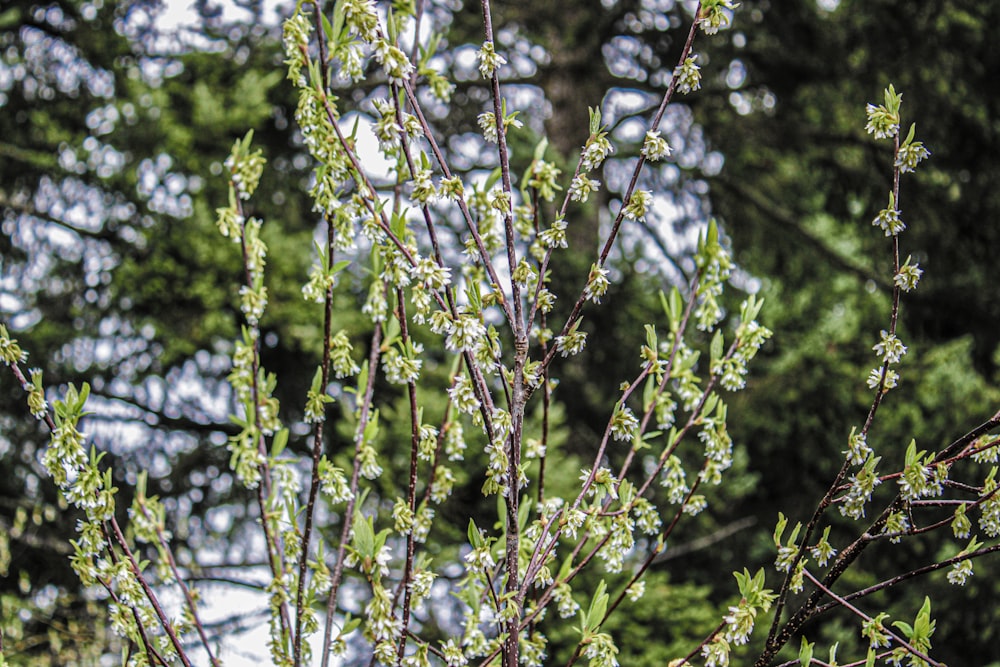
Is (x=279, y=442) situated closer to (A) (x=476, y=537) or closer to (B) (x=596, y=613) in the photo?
(A) (x=476, y=537)

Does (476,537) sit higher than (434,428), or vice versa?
(434,428)

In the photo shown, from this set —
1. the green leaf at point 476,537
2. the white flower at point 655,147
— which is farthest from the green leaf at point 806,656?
the white flower at point 655,147

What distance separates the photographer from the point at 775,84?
20.5 ft

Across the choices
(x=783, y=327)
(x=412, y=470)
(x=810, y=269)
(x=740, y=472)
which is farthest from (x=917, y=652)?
(x=783, y=327)

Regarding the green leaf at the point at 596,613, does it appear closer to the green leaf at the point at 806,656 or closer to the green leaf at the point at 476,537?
the green leaf at the point at 476,537

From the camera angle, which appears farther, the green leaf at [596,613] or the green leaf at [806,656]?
the green leaf at [596,613]

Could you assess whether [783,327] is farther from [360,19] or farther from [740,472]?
[360,19]

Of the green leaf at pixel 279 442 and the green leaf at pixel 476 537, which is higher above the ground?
the green leaf at pixel 279 442

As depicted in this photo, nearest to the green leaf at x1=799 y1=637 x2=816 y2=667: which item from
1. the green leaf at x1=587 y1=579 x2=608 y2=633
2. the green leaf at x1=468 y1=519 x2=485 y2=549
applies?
the green leaf at x1=587 y1=579 x2=608 y2=633

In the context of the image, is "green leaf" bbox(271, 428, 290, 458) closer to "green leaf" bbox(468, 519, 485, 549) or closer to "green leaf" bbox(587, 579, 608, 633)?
"green leaf" bbox(468, 519, 485, 549)

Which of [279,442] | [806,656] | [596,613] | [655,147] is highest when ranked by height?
[655,147]

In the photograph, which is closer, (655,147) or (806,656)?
(806,656)

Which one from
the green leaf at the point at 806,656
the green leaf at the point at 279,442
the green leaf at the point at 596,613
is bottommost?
the green leaf at the point at 806,656

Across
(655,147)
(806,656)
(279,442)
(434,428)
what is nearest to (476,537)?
(434,428)
